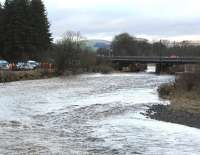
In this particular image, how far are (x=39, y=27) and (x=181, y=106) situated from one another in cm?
7545

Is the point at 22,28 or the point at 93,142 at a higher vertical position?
the point at 22,28

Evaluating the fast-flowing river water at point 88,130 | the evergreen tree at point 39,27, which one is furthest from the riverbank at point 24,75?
the fast-flowing river water at point 88,130

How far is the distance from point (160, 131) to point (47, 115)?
34.9 feet

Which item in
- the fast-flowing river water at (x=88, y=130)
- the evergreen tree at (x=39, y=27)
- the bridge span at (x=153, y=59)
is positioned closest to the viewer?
the fast-flowing river water at (x=88, y=130)

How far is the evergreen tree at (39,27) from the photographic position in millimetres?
111438

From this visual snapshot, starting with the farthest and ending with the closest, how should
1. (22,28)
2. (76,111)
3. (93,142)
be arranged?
(22,28)
(76,111)
(93,142)

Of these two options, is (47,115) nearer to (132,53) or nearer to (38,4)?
(38,4)

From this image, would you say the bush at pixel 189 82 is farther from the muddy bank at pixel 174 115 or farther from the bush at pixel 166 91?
the muddy bank at pixel 174 115

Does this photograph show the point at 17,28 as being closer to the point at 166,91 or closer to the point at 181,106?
the point at 166,91

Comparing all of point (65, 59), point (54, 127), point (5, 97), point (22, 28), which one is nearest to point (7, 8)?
point (22, 28)

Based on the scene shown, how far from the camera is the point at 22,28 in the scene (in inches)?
4220

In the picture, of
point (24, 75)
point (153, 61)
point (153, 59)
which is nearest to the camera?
point (24, 75)

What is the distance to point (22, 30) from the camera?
107062mm

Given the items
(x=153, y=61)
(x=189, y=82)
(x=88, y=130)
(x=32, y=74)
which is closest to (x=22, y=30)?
(x=32, y=74)
